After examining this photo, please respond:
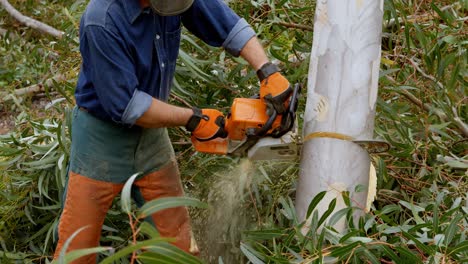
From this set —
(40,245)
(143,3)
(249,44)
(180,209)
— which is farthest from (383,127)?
(40,245)

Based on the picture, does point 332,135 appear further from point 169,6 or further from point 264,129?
point 169,6

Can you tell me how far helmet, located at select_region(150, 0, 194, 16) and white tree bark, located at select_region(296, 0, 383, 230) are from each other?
55 centimetres

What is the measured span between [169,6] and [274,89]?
0.54m

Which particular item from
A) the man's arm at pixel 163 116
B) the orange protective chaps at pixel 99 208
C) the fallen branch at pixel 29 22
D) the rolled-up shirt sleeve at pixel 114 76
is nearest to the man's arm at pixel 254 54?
the man's arm at pixel 163 116

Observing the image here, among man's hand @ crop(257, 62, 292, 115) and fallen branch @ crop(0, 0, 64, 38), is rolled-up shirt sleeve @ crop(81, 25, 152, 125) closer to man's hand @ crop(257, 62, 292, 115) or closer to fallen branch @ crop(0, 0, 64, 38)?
man's hand @ crop(257, 62, 292, 115)

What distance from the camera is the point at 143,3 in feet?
8.92

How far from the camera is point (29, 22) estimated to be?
600cm

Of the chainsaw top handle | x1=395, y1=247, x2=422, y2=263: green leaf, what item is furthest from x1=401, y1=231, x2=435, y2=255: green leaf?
the chainsaw top handle

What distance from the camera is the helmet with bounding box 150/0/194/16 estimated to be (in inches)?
102

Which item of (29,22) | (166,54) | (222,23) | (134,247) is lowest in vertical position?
(134,247)

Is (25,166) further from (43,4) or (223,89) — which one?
(43,4)

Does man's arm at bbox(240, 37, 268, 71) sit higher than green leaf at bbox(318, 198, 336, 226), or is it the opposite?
man's arm at bbox(240, 37, 268, 71)

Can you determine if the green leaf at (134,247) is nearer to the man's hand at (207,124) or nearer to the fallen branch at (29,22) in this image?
the man's hand at (207,124)

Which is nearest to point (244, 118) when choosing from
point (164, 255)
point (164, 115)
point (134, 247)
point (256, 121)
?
point (256, 121)
